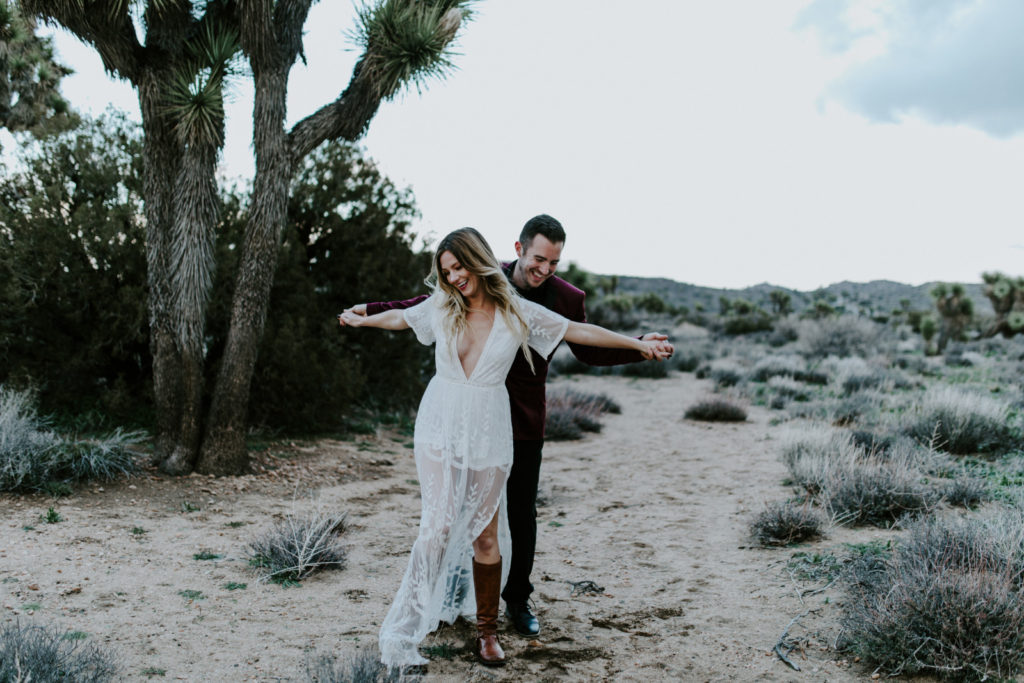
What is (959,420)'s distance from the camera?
7.98 m

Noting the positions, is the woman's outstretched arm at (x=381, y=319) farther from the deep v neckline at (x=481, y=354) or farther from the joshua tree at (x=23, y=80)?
the joshua tree at (x=23, y=80)

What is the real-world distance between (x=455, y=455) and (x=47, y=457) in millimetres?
4834

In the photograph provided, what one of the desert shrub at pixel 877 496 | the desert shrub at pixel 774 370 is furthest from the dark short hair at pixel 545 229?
the desert shrub at pixel 774 370

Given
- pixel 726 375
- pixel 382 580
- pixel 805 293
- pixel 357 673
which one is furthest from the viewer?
pixel 805 293

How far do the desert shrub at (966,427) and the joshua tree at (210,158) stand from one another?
21.9 ft

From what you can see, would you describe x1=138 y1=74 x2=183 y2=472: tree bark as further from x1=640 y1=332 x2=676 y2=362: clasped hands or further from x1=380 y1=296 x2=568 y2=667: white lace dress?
x1=640 y1=332 x2=676 y2=362: clasped hands

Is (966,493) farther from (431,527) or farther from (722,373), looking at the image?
(722,373)

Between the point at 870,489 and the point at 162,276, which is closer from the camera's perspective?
the point at 870,489

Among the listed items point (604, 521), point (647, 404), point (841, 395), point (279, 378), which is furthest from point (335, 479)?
point (841, 395)

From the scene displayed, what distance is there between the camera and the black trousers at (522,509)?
3848 mm

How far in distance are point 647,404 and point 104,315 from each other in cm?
937

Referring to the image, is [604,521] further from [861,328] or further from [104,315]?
[861,328]

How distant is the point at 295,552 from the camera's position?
4965mm

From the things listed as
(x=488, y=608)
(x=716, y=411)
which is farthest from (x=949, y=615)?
(x=716, y=411)
